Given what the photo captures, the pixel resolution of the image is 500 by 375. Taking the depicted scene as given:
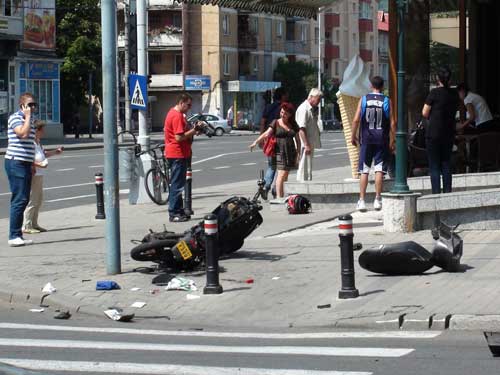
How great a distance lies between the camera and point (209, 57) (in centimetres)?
8619

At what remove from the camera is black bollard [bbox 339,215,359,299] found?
10.5 m

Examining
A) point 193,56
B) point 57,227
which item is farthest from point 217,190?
point 193,56

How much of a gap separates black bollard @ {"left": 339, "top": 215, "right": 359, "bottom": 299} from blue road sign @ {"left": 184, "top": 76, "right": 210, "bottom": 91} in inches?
2938

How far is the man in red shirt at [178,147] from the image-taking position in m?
16.8

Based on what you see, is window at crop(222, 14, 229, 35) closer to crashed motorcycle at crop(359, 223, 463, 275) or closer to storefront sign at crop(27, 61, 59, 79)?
storefront sign at crop(27, 61, 59, 79)

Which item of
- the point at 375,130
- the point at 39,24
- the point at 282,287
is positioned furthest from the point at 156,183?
the point at 39,24

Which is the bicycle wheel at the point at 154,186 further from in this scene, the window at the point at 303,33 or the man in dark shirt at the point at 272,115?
the window at the point at 303,33

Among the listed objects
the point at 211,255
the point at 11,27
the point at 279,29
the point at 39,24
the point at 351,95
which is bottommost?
the point at 211,255

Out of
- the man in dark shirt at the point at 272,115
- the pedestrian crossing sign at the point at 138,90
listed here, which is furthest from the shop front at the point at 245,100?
the man in dark shirt at the point at 272,115

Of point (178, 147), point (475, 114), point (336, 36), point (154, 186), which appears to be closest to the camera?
point (178, 147)

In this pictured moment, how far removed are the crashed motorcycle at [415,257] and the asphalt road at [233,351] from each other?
1.93m

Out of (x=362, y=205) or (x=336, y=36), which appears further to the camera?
(x=336, y=36)

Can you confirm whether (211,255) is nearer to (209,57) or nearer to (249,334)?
(249,334)

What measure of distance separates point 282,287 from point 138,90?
414 inches
